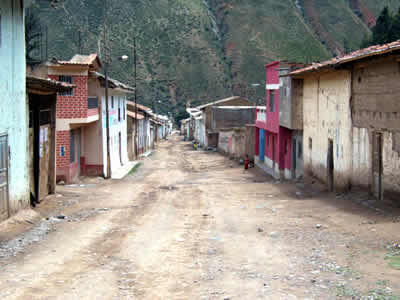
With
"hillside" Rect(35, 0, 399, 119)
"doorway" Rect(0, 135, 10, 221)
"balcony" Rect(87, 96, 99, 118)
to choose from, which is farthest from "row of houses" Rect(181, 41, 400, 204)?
"hillside" Rect(35, 0, 399, 119)

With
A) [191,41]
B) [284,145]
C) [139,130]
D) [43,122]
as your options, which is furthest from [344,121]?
[191,41]

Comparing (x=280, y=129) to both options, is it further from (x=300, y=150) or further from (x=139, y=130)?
(x=139, y=130)

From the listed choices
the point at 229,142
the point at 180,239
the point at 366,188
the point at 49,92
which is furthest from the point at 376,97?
the point at 229,142

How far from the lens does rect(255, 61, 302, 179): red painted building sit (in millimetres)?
26281

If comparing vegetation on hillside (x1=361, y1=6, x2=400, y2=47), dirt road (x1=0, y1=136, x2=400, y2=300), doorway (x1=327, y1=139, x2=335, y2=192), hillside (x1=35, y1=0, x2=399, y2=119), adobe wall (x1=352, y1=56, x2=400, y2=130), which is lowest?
dirt road (x1=0, y1=136, x2=400, y2=300)

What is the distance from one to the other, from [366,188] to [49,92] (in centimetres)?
994

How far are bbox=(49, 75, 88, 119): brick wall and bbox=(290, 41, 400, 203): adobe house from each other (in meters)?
10.0

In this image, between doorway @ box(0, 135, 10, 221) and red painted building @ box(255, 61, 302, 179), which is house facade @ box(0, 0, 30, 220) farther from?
red painted building @ box(255, 61, 302, 179)

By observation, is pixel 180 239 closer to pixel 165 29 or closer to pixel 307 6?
pixel 165 29

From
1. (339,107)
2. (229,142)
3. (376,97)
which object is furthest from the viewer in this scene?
(229,142)

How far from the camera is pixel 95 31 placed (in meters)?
95.8

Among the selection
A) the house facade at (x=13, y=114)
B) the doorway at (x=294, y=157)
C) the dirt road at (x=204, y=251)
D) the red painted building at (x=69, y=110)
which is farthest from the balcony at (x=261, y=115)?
the house facade at (x=13, y=114)

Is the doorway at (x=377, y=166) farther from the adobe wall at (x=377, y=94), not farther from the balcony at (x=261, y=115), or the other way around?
the balcony at (x=261, y=115)

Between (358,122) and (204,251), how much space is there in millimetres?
8565
